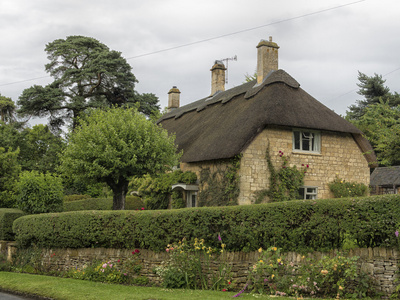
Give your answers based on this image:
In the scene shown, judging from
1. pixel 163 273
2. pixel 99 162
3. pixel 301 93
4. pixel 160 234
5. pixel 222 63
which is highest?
pixel 222 63

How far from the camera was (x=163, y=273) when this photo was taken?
1053cm

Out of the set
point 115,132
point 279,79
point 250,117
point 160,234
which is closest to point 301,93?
point 279,79

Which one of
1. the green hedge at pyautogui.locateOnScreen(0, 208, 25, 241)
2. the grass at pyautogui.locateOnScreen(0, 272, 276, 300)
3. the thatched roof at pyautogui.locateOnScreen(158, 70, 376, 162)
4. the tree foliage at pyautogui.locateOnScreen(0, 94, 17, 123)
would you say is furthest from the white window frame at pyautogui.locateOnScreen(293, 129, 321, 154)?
the tree foliage at pyautogui.locateOnScreen(0, 94, 17, 123)

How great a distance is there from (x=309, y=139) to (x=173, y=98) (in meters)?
18.5

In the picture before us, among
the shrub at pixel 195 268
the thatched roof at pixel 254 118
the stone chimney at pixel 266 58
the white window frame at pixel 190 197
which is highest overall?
the stone chimney at pixel 266 58

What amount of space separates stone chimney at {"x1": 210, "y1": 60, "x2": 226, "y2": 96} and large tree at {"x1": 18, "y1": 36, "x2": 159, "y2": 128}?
9.27 metres

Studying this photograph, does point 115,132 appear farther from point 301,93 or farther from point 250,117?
point 301,93

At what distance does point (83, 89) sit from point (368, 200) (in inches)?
1361

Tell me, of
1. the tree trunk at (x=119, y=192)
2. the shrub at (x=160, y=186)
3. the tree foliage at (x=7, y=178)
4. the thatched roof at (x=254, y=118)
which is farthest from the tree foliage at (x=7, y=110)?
the tree trunk at (x=119, y=192)

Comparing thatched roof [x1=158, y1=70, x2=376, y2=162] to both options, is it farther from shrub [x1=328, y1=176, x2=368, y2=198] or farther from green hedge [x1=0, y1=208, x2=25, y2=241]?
green hedge [x1=0, y1=208, x2=25, y2=241]

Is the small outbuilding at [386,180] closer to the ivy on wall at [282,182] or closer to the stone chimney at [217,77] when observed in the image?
the stone chimney at [217,77]

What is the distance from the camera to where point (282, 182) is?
738 inches

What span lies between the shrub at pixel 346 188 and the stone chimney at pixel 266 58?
630 centimetres

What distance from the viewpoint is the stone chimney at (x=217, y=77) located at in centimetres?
2959
